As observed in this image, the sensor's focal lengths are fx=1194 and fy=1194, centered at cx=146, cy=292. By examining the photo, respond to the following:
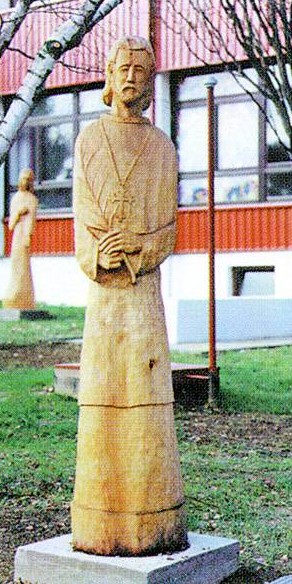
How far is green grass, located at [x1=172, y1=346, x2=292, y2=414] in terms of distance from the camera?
11484 mm

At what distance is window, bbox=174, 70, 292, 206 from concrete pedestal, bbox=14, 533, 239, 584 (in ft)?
55.0

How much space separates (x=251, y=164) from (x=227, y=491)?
50.8 feet

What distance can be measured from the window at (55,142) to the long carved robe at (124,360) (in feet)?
64.3

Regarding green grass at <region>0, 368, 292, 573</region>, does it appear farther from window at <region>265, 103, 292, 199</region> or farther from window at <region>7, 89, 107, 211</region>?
window at <region>7, 89, 107, 211</region>

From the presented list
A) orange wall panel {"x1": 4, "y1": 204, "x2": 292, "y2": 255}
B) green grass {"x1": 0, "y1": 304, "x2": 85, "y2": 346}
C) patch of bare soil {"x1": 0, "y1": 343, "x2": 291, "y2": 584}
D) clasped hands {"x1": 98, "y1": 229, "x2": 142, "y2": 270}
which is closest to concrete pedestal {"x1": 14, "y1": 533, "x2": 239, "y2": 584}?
patch of bare soil {"x1": 0, "y1": 343, "x2": 291, "y2": 584}

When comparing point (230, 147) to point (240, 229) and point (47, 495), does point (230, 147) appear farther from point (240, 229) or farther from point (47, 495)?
point (47, 495)

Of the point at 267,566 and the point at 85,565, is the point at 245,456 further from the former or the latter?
the point at 85,565

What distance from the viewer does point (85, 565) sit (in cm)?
525

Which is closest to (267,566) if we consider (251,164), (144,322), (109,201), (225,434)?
(144,322)

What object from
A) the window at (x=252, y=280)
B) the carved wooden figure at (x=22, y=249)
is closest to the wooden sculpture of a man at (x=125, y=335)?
the carved wooden figure at (x=22, y=249)

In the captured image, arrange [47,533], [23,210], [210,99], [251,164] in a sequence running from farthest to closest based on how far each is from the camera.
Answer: [251,164]
[23,210]
[210,99]
[47,533]

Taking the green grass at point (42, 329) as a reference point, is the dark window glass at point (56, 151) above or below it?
above

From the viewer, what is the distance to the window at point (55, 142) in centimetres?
2498

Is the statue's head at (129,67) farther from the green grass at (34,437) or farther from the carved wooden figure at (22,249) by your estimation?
the carved wooden figure at (22,249)
